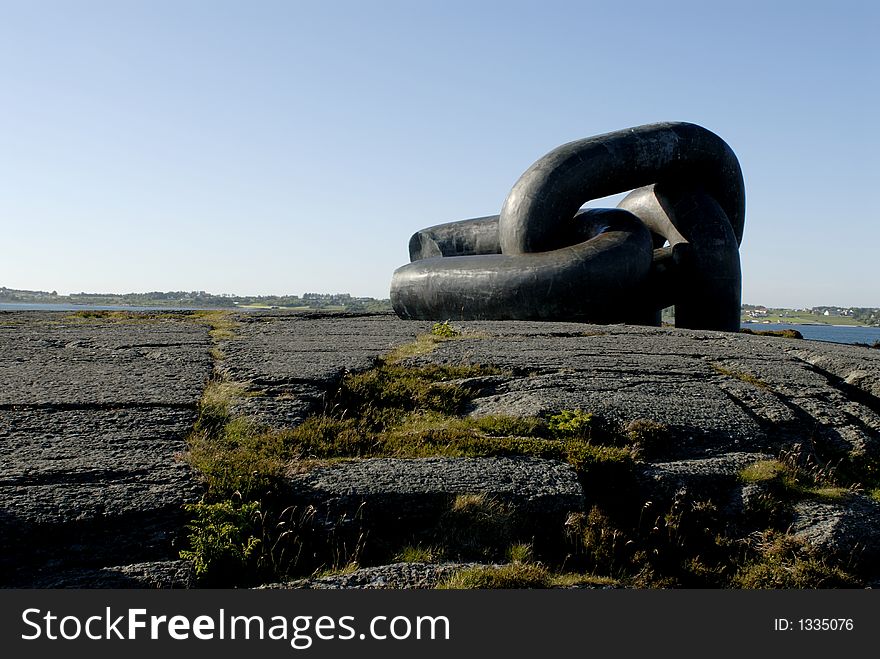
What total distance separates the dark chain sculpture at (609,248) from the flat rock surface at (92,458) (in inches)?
154

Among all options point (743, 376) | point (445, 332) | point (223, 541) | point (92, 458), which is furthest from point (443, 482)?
point (445, 332)

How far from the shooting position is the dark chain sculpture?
9102 millimetres

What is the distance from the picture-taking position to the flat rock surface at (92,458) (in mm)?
3312

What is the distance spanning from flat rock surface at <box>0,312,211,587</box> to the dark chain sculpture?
391cm

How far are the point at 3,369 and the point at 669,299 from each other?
7870 mm

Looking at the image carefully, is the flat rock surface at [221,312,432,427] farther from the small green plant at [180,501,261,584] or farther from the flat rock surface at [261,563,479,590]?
the flat rock surface at [261,563,479,590]

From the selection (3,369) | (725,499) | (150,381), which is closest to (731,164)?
(725,499)

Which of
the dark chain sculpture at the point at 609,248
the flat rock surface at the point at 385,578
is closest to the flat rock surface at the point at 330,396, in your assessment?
the flat rock surface at the point at 385,578

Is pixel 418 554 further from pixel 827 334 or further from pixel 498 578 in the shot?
pixel 827 334

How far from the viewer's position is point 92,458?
4012 millimetres

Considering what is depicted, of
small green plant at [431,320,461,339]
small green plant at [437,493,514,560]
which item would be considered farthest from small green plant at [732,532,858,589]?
small green plant at [431,320,461,339]

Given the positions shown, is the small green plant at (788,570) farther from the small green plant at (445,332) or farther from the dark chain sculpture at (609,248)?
the dark chain sculpture at (609,248)

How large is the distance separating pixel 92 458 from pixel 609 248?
21.3ft

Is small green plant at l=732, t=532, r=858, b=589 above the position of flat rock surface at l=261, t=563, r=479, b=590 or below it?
below
